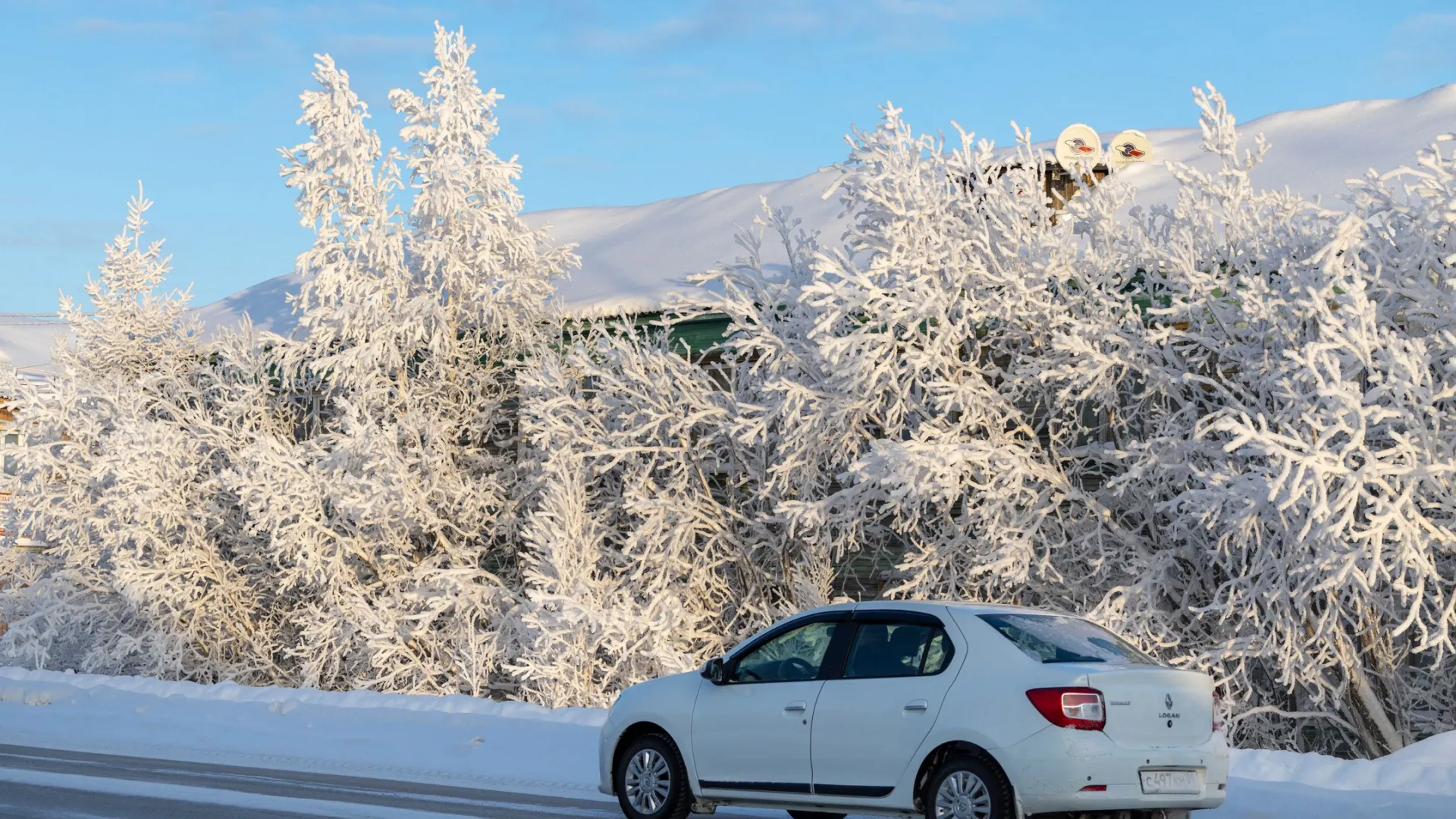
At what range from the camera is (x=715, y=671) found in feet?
30.2

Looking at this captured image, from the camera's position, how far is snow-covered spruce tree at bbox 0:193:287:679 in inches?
955

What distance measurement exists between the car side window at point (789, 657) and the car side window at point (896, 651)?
0.88ft

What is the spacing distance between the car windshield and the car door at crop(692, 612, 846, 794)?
1.06 metres

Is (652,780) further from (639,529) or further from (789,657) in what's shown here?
(639,529)

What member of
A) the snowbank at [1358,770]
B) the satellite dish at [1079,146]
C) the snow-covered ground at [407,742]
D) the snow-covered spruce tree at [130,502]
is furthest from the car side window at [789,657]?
the snow-covered spruce tree at [130,502]

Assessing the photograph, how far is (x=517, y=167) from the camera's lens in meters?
22.6

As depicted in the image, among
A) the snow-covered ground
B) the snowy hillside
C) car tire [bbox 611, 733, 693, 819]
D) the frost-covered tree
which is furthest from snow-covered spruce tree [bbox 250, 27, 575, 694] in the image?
car tire [bbox 611, 733, 693, 819]

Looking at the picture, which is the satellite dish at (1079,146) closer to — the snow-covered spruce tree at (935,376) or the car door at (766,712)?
the snow-covered spruce tree at (935,376)

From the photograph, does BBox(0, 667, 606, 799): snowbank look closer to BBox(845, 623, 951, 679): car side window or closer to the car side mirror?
the car side mirror

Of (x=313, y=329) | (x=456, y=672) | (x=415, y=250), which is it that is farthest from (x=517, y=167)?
(x=456, y=672)

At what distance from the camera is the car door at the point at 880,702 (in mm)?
8091

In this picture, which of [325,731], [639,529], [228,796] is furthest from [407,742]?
[639,529]

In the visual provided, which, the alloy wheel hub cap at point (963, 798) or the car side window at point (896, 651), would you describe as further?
the car side window at point (896, 651)

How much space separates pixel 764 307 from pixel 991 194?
10.00 feet
